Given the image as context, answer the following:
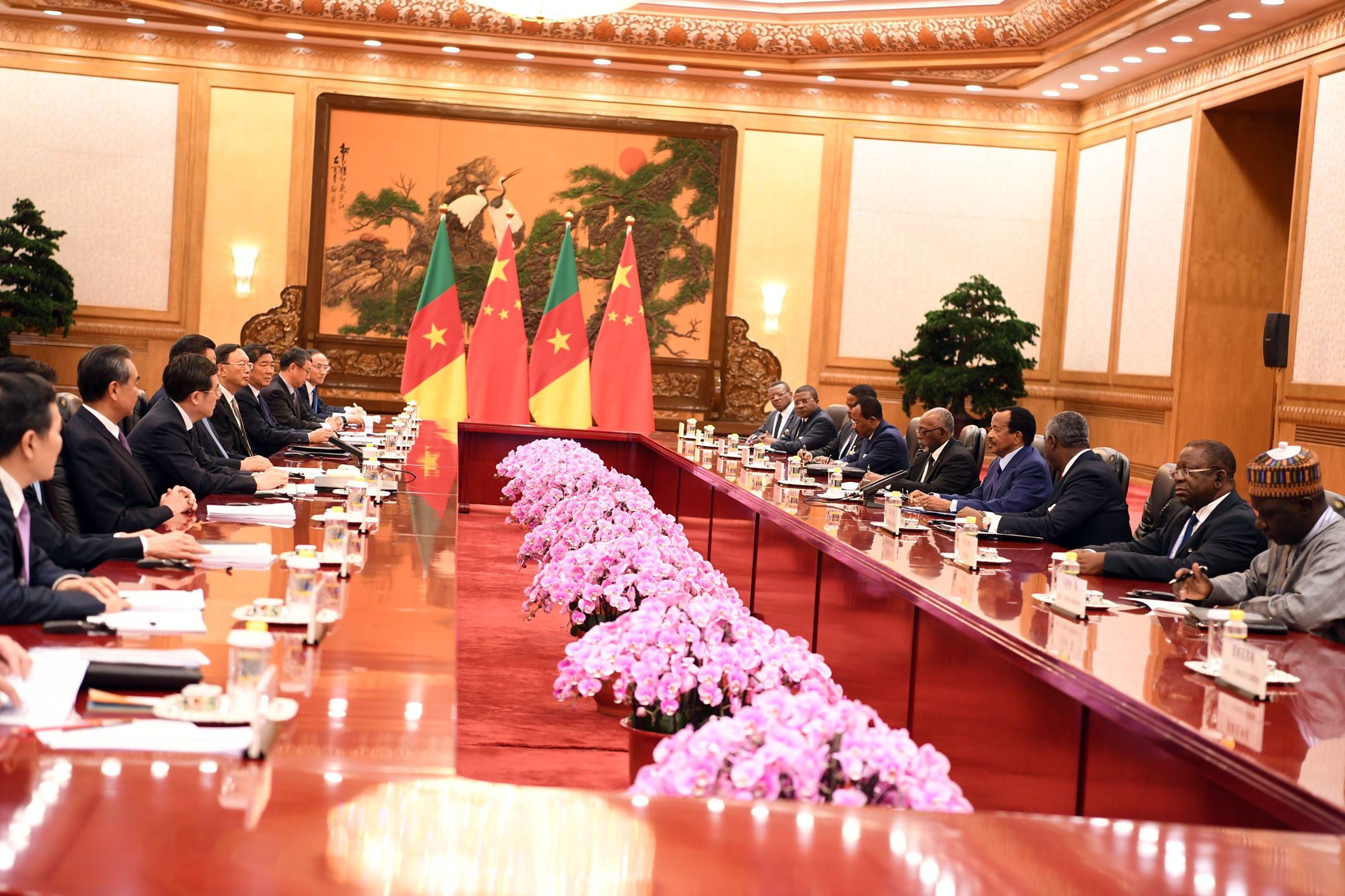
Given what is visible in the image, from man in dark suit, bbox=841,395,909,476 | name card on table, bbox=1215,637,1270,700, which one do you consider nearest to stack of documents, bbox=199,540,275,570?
name card on table, bbox=1215,637,1270,700

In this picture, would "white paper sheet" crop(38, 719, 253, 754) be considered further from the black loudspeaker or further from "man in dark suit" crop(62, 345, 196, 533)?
the black loudspeaker

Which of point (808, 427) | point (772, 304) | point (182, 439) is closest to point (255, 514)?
point (182, 439)

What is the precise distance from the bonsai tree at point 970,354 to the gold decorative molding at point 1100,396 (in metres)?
Result: 0.83

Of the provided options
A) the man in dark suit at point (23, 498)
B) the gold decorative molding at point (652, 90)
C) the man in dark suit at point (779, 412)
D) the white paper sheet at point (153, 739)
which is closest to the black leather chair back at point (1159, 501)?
the man in dark suit at point (23, 498)

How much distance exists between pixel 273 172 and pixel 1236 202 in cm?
803

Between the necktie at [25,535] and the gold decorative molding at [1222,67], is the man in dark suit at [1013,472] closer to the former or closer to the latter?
the necktie at [25,535]

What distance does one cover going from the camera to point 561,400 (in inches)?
403

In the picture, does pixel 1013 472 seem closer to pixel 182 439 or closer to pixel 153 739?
pixel 182 439

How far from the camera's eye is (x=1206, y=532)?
3.70m

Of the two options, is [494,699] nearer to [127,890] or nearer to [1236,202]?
[127,890]

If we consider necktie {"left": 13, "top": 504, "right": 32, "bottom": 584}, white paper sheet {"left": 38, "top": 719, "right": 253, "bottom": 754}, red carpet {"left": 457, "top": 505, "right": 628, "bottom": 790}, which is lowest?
red carpet {"left": 457, "top": 505, "right": 628, "bottom": 790}

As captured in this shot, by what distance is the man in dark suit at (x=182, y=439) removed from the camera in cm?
421

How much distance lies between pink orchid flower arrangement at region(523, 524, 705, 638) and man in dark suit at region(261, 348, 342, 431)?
140 inches

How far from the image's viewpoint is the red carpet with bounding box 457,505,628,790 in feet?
11.8
